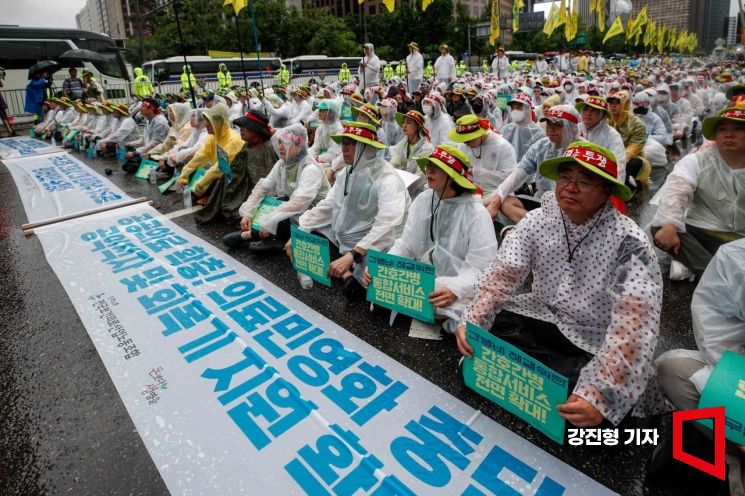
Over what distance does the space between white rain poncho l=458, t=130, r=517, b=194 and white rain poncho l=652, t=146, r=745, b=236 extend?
1.70 metres

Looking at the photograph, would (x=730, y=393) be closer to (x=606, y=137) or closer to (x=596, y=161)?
(x=596, y=161)

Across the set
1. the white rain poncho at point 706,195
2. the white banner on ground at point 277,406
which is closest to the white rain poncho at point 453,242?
the white banner on ground at point 277,406

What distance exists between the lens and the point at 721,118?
282 cm

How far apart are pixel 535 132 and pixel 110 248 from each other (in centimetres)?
528

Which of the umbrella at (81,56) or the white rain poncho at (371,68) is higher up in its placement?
the umbrella at (81,56)

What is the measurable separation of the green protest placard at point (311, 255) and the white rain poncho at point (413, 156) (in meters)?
1.60

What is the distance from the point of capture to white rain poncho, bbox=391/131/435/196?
189 inches

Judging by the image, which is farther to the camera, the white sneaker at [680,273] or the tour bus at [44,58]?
the tour bus at [44,58]

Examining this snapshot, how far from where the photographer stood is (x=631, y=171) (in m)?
5.70

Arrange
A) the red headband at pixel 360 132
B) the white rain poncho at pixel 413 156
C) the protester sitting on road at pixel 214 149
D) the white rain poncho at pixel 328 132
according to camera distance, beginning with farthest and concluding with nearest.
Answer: the white rain poncho at pixel 328 132 → the protester sitting on road at pixel 214 149 → the white rain poncho at pixel 413 156 → the red headband at pixel 360 132

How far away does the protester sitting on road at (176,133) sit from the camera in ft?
25.9

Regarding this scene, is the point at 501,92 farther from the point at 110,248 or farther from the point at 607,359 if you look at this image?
the point at 607,359

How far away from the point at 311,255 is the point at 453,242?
115cm

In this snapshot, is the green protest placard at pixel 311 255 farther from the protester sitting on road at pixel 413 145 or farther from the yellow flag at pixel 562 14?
the yellow flag at pixel 562 14
